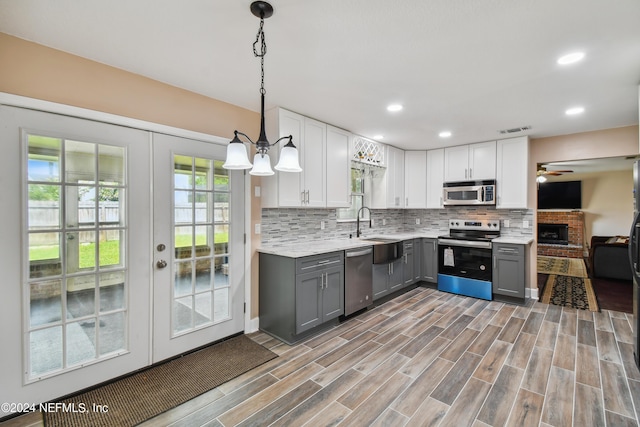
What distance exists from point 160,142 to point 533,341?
13.5 ft

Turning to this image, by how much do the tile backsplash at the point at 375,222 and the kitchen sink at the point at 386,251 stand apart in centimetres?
69

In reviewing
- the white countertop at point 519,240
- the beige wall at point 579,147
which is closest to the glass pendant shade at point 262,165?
the white countertop at point 519,240

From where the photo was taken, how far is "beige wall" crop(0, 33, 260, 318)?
1.89 m

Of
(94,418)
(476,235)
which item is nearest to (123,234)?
(94,418)

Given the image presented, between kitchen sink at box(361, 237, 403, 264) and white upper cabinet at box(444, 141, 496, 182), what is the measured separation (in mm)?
1734

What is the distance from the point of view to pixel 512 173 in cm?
432

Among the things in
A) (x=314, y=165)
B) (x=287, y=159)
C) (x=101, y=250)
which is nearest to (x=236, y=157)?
(x=287, y=159)

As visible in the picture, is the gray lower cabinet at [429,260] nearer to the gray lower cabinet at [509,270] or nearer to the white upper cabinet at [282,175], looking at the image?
the gray lower cabinet at [509,270]

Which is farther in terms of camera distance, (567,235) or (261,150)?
(567,235)

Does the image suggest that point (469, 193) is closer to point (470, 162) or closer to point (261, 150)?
point (470, 162)

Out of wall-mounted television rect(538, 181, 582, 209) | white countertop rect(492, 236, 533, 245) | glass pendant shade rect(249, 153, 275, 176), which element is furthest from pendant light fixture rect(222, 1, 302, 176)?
wall-mounted television rect(538, 181, 582, 209)

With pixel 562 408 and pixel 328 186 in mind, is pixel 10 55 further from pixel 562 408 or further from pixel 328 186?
pixel 562 408

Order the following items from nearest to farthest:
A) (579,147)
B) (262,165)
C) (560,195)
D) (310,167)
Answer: (262,165) → (310,167) → (579,147) → (560,195)

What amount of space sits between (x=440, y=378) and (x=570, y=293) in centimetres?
371
